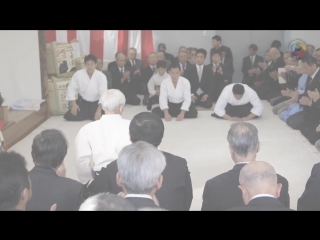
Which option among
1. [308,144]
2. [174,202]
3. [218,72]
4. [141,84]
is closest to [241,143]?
[174,202]

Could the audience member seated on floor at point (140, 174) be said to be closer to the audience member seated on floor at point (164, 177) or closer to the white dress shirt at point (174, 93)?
the audience member seated on floor at point (164, 177)

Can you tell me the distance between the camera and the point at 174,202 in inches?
90.2

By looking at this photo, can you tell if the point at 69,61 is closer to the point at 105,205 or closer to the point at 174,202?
the point at 174,202

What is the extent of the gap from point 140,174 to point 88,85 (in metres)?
4.35

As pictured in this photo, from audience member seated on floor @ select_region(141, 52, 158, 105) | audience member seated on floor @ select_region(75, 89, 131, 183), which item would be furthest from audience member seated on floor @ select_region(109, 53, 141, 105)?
audience member seated on floor @ select_region(75, 89, 131, 183)

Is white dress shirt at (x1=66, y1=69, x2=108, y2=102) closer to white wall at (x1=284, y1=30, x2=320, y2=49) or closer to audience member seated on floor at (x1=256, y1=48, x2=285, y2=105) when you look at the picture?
audience member seated on floor at (x1=256, y1=48, x2=285, y2=105)

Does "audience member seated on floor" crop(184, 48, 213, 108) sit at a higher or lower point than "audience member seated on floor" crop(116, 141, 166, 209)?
lower

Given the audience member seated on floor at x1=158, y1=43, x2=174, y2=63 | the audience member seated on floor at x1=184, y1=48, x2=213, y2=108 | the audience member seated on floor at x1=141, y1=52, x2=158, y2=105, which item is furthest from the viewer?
the audience member seated on floor at x1=158, y1=43, x2=174, y2=63

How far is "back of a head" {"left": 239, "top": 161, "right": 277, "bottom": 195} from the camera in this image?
72.6 inches

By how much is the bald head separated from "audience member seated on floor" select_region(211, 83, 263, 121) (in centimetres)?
395

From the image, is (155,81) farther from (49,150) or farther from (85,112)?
(49,150)

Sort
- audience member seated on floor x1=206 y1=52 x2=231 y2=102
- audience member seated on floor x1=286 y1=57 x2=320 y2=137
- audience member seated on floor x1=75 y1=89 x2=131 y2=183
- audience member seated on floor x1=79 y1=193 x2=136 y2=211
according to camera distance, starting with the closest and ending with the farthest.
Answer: audience member seated on floor x1=79 y1=193 x2=136 y2=211 → audience member seated on floor x1=75 y1=89 x2=131 y2=183 → audience member seated on floor x1=286 y1=57 x2=320 y2=137 → audience member seated on floor x1=206 y1=52 x2=231 y2=102

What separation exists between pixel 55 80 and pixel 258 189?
16.0 ft

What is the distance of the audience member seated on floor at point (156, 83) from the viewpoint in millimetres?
6598
